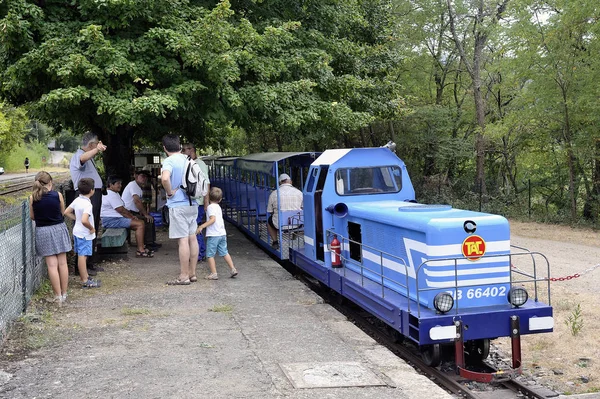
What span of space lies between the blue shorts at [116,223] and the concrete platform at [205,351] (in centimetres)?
192

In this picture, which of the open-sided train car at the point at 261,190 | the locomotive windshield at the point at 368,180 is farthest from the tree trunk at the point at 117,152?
the locomotive windshield at the point at 368,180

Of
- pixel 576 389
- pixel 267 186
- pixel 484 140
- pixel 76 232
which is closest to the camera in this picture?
pixel 576 389

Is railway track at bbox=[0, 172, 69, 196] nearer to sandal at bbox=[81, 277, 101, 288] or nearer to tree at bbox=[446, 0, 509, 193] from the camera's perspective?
tree at bbox=[446, 0, 509, 193]

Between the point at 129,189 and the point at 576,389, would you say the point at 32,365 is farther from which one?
the point at 129,189

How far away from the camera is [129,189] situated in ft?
41.8

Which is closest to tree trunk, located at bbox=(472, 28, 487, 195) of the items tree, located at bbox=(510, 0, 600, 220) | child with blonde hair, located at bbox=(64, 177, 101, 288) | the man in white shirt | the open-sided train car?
tree, located at bbox=(510, 0, 600, 220)

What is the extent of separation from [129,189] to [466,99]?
2322 cm

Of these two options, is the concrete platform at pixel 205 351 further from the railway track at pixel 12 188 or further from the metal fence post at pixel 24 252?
the railway track at pixel 12 188

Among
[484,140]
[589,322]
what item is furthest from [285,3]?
[484,140]

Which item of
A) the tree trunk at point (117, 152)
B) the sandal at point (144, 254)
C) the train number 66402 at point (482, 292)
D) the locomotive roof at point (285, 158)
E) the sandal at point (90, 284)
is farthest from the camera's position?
the tree trunk at point (117, 152)

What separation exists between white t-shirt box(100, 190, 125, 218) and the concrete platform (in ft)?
6.74

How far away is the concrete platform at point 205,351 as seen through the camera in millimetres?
5500

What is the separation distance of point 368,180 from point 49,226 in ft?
16.0

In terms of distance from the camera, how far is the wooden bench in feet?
38.4
